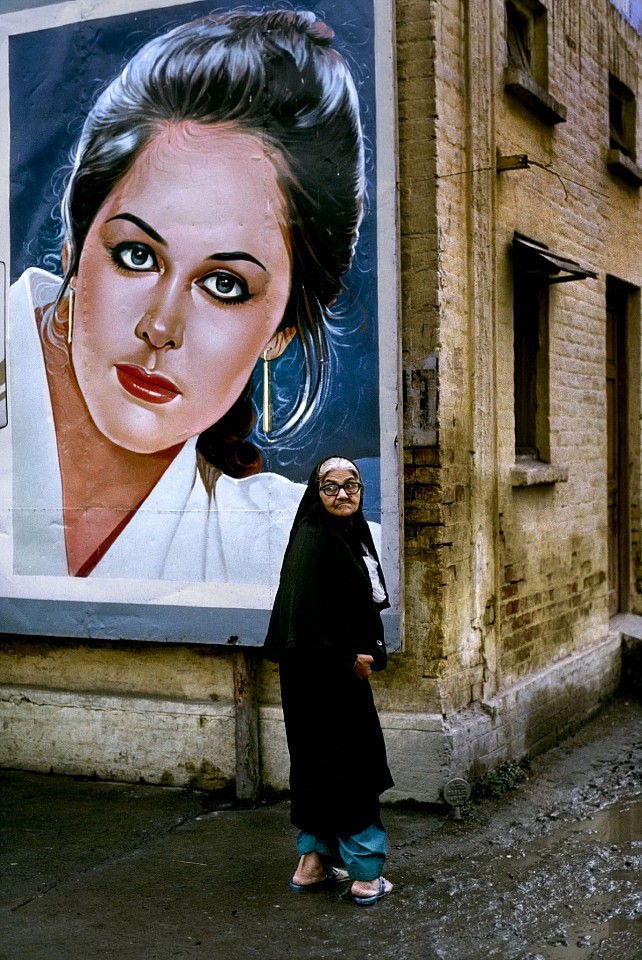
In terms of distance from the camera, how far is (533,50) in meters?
8.27

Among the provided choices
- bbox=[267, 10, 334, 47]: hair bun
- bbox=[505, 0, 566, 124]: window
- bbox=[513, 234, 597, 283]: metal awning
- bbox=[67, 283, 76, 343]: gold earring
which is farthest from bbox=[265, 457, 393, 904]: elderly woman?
bbox=[505, 0, 566, 124]: window

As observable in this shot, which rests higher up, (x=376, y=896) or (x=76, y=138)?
(x=76, y=138)

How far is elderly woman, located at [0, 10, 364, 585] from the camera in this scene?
665 cm

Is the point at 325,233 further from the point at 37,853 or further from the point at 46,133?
the point at 37,853

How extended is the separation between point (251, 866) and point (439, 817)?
1.26 meters

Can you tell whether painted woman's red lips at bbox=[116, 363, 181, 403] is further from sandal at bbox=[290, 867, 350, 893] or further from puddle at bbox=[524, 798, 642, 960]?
puddle at bbox=[524, 798, 642, 960]

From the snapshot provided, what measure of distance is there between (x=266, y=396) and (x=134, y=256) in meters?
1.24

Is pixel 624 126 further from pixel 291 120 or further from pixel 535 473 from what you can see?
pixel 291 120

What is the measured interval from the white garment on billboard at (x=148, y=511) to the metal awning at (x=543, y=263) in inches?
89.7

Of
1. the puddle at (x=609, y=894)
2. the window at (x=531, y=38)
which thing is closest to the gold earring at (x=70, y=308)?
the window at (x=531, y=38)

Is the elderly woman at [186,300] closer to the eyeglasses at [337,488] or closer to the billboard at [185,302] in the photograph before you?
the billboard at [185,302]

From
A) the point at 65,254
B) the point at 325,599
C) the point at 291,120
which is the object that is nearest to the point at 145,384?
the point at 65,254

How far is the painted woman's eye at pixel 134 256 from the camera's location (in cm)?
700

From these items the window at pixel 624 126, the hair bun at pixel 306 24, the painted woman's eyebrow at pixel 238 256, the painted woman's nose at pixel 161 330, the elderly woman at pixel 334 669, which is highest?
the window at pixel 624 126
